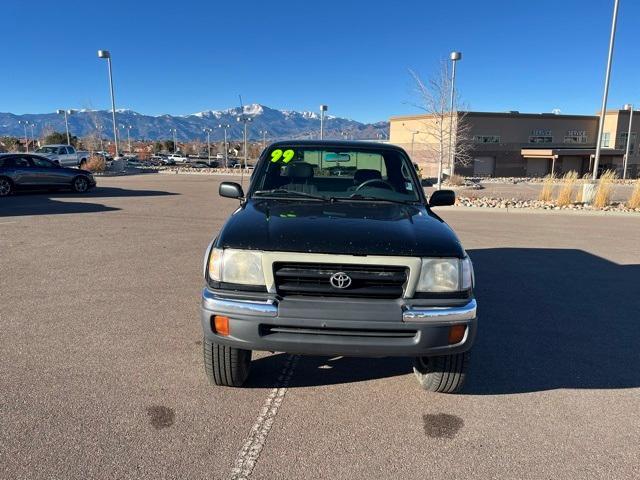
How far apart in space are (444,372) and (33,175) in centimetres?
1698

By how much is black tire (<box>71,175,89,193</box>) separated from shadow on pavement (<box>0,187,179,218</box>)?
0.76 ft

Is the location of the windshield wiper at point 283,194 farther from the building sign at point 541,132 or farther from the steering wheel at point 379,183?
the building sign at point 541,132

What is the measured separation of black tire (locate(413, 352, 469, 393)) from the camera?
11.0ft

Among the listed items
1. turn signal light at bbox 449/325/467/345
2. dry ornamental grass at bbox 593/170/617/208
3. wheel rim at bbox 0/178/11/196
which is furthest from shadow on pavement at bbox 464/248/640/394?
wheel rim at bbox 0/178/11/196

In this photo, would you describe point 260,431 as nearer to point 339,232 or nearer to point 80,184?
point 339,232

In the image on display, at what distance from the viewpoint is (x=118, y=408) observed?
322cm

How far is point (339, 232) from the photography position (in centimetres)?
315

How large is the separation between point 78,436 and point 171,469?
2.28ft

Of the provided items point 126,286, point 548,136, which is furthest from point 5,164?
point 548,136

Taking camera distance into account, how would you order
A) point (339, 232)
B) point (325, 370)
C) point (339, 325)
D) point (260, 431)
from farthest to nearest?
point (325, 370) < point (339, 232) < point (260, 431) < point (339, 325)

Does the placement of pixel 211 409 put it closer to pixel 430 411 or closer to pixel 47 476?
pixel 47 476

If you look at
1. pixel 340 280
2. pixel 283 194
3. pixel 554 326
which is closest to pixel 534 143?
pixel 554 326

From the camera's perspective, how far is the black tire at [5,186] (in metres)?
15.7

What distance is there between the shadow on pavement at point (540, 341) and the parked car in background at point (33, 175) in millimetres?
15400
